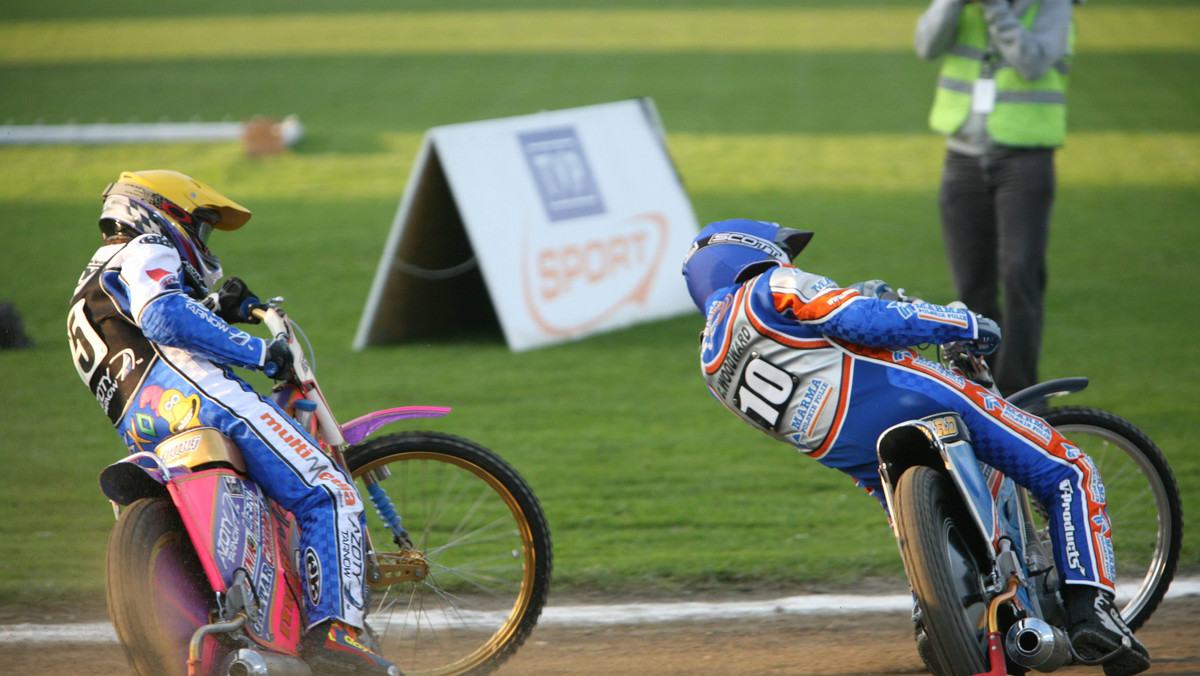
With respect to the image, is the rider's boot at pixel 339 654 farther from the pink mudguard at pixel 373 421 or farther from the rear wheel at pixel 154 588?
the pink mudguard at pixel 373 421

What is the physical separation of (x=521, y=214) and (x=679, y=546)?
13.1ft

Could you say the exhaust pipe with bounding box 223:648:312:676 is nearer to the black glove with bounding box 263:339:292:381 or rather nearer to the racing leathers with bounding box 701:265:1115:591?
the black glove with bounding box 263:339:292:381

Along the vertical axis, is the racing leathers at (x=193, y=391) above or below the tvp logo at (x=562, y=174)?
above

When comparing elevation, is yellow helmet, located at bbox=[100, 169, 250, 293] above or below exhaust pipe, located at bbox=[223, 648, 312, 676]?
above

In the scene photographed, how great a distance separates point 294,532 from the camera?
12.2 ft

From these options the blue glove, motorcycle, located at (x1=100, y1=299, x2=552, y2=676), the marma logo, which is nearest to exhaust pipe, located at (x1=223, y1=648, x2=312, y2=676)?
motorcycle, located at (x1=100, y1=299, x2=552, y2=676)

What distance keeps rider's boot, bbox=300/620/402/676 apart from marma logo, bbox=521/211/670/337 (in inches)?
209

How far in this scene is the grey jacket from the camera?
20.5 ft

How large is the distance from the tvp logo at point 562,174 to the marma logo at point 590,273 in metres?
0.22

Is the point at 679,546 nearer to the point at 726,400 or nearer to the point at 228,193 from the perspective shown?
the point at 726,400

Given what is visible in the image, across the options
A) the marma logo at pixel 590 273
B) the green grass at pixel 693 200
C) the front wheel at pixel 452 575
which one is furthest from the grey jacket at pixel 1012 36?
the front wheel at pixel 452 575

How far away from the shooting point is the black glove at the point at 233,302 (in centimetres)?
377

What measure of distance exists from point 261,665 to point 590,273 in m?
6.04

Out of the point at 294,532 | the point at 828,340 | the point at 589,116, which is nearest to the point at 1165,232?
the point at 589,116
